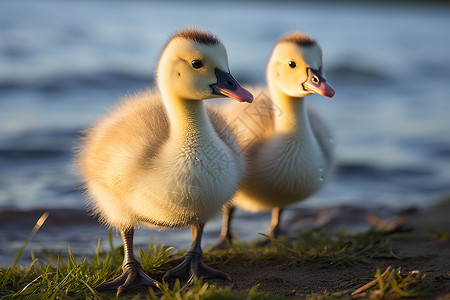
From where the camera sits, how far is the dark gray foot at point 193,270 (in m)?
3.94

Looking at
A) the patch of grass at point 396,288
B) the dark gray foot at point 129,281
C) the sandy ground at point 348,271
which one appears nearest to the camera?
the patch of grass at point 396,288

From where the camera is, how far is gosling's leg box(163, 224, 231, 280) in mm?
3941

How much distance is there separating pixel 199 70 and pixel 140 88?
251 inches

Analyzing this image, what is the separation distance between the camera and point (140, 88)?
32.2ft

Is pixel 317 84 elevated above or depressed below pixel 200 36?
below

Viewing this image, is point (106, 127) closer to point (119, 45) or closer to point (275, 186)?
point (275, 186)

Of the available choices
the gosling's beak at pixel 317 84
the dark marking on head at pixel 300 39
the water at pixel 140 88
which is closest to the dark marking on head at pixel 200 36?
the water at pixel 140 88

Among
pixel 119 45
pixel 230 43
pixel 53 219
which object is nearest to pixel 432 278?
pixel 53 219

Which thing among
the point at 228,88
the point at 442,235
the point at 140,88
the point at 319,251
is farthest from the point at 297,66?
the point at 140,88

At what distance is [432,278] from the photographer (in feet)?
11.1

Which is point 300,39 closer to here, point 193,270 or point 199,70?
point 199,70

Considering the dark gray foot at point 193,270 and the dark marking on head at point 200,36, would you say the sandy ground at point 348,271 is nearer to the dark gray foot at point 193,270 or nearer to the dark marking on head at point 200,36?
the dark gray foot at point 193,270

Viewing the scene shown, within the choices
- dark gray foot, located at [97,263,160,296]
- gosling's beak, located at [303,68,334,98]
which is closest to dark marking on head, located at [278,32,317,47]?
gosling's beak, located at [303,68,334,98]

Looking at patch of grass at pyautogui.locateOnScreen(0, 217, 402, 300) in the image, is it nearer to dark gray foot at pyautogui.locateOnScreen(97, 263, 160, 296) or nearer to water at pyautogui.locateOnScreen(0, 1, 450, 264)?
dark gray foot at pyautogui.locateOnScreen(97, 263, 160, 296)
